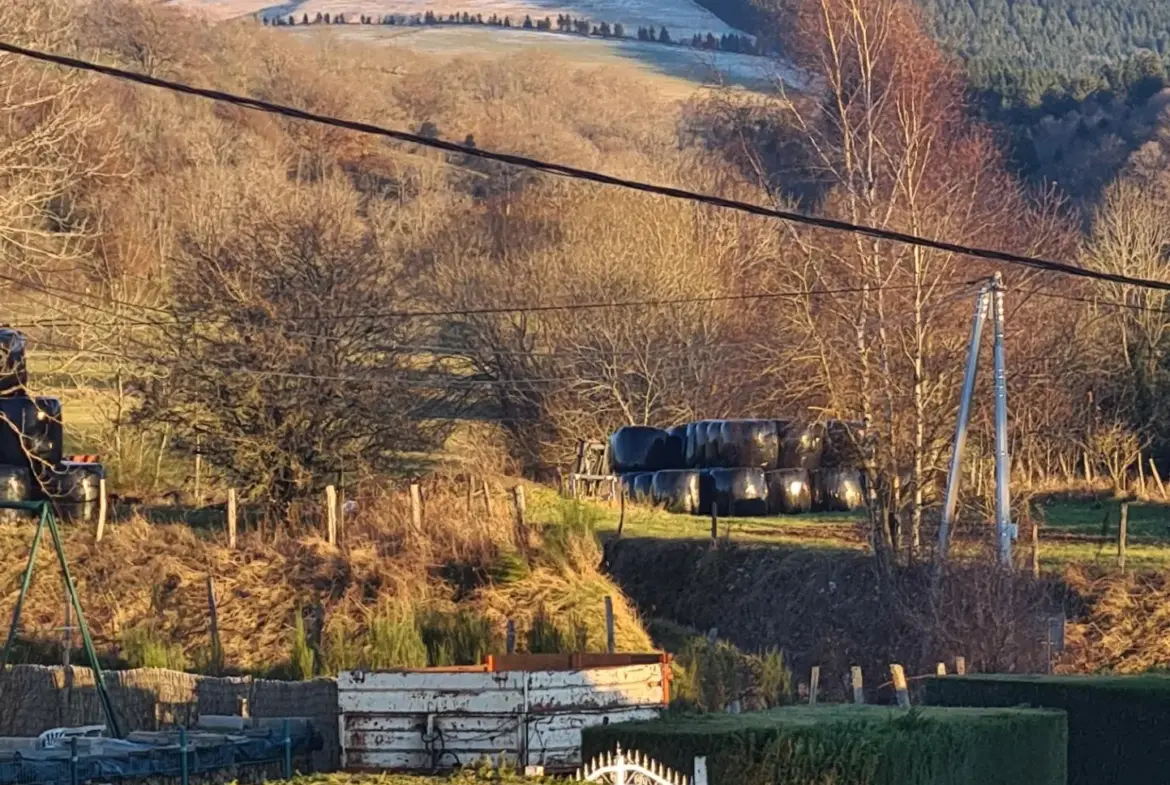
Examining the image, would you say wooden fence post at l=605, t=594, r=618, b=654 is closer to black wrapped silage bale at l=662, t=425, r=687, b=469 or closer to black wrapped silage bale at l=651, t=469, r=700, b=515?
black wrapped silage bale at l=651, t=469, r=700, b=515

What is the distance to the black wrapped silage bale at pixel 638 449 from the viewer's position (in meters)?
42.3

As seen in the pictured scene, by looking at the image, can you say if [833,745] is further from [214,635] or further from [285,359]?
[285,359]

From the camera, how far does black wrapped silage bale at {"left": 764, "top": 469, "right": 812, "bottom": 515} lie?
135 ft

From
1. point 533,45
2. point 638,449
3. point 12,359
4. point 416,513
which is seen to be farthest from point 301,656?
point 533,45

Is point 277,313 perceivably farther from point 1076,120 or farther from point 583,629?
point 1076,120

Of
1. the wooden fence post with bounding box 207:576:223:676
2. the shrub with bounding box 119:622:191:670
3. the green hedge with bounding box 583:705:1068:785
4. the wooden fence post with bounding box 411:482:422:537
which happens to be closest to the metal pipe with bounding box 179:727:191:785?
the green hedge with bounding box 583:705:1068:785

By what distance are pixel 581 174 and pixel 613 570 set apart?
23536 millimetres

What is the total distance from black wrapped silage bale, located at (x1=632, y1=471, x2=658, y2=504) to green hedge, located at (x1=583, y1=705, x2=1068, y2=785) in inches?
1046

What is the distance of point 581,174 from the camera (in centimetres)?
1209

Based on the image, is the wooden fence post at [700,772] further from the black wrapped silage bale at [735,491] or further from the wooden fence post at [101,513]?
the black wrapped silage bale at [735,491]

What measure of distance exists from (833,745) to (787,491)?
2908 cm

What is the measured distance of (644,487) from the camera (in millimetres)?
41719

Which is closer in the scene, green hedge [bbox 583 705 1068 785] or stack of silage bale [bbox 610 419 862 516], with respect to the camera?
green hedge [bbox 583 705 1068 785]

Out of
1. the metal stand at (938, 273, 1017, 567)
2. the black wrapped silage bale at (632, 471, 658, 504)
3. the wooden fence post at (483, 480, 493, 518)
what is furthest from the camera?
the black wrapped silage bale at (632, 471, 658, 504)
